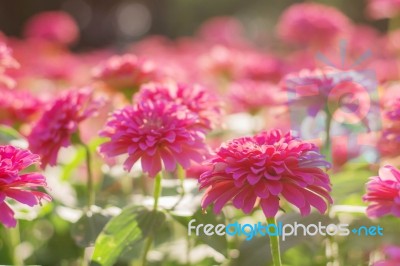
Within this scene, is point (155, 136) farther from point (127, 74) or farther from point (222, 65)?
point (222, 65)

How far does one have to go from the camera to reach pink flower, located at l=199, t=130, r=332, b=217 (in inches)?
33.2

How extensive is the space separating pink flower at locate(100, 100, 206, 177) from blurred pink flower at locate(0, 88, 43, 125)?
39cm

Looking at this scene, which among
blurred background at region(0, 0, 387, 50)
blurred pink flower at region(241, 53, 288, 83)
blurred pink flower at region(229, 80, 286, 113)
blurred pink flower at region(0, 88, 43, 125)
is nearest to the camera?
blurred pink flower at region(0, 88, 43, 125)

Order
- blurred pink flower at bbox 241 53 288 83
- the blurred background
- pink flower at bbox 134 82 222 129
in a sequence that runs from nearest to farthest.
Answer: pink flower at bbox 134 82 222 129, blurred pink flower at bbox 241 53 288 83, the blurred background

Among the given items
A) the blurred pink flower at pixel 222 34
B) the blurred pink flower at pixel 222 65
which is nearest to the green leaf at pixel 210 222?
the blurred pink flower at pixel 222 65

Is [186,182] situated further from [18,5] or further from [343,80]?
[18,5]

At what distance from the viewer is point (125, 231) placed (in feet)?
3.37

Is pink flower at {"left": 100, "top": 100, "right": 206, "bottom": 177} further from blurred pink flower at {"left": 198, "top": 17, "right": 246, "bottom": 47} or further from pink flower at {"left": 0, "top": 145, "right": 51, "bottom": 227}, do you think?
blurred pink flower at {"left": 198, "top": 17, "right": 246, "bottom": 47}

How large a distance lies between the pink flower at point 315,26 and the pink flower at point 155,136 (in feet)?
4.00

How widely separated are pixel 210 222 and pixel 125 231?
13 cm

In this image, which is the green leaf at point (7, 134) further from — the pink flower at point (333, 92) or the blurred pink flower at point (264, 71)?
the blurred pink flower at point (264, 71)

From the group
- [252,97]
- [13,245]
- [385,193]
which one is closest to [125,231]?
[13,245]

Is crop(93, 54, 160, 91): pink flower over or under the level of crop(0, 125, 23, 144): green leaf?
over

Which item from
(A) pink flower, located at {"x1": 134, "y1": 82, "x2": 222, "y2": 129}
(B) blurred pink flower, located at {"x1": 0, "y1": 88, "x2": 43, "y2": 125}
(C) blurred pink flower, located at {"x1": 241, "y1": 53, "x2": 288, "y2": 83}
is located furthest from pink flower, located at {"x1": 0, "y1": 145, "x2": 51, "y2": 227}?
(C) blurred pink flower, located at {"x1": 241, "y1": 53, "x2": 288, "y2": 83}
